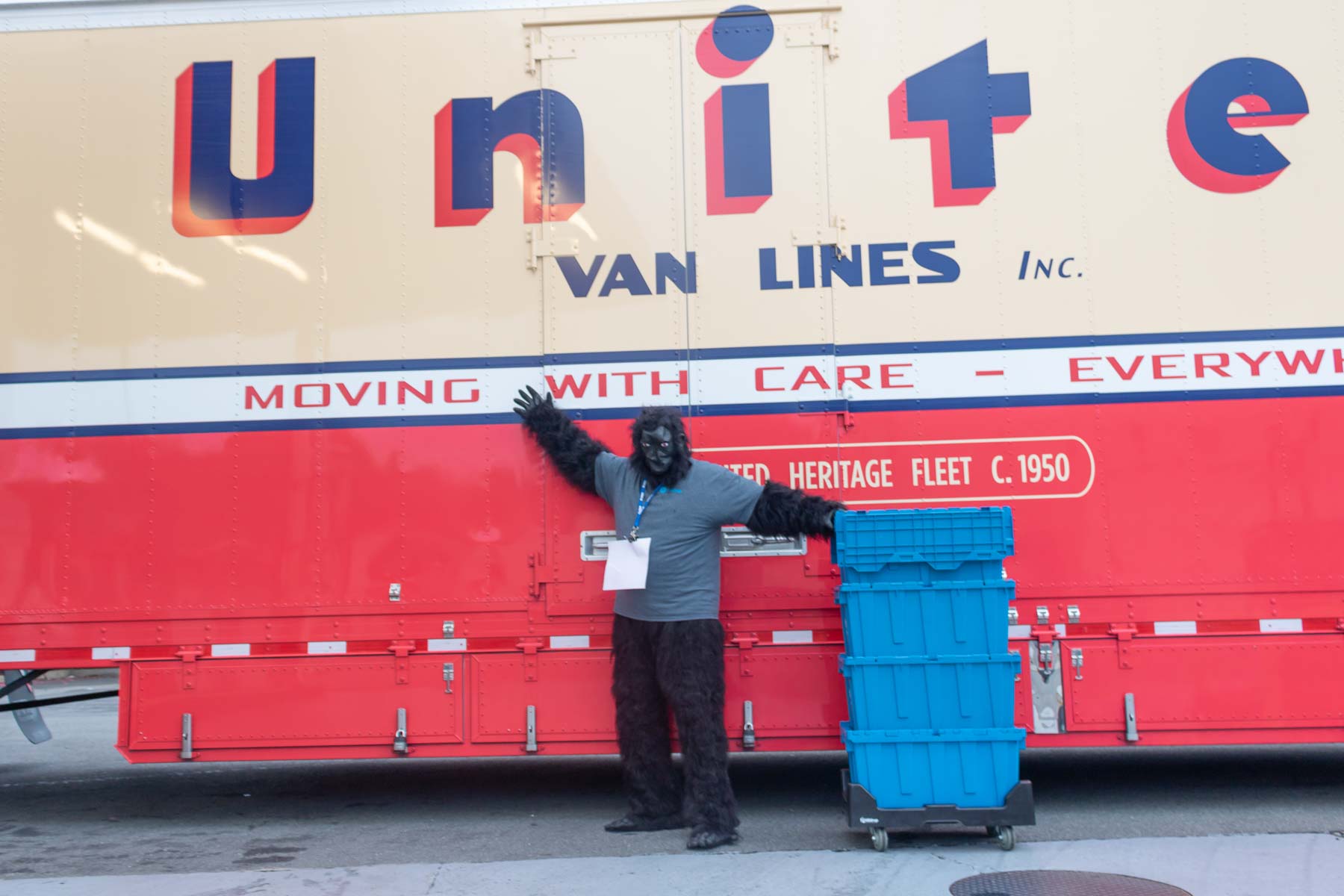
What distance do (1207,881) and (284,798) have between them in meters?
5.18

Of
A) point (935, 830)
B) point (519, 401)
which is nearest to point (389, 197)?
point (519, 401)

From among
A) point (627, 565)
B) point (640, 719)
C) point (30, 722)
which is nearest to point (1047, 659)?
point (640, 719)

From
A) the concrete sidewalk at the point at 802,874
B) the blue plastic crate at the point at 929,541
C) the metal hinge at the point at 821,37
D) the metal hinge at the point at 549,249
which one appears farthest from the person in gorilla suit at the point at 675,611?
the metal hinge at the point at 821,37

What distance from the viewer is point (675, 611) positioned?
4973mm

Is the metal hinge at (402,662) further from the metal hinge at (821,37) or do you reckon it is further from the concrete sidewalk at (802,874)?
the metal hinge at (821,37)

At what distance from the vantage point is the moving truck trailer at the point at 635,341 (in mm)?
5215

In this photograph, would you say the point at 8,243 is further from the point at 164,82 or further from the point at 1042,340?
the point at 1042,340

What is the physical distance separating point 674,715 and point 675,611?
1.75 ft

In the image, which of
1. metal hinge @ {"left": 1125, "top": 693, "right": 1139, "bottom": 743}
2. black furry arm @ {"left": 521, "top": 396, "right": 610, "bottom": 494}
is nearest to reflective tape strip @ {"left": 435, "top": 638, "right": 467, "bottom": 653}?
black furry arm @ {"left": 521, "top": 396, "right": 610, "bottom": 494}

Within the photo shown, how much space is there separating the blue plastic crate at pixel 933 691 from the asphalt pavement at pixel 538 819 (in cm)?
60

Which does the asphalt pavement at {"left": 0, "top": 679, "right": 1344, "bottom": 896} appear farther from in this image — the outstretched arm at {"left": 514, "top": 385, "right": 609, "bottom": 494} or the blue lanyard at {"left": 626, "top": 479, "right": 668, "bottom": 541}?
the outstretched arm at {"left": 514, "top": 385, "right": 609, "bottom": 494}

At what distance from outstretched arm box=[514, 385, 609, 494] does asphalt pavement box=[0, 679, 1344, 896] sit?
1.83 metres

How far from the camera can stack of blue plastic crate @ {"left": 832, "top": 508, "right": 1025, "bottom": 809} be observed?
4629 mm

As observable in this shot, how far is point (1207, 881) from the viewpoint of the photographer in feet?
13.7
